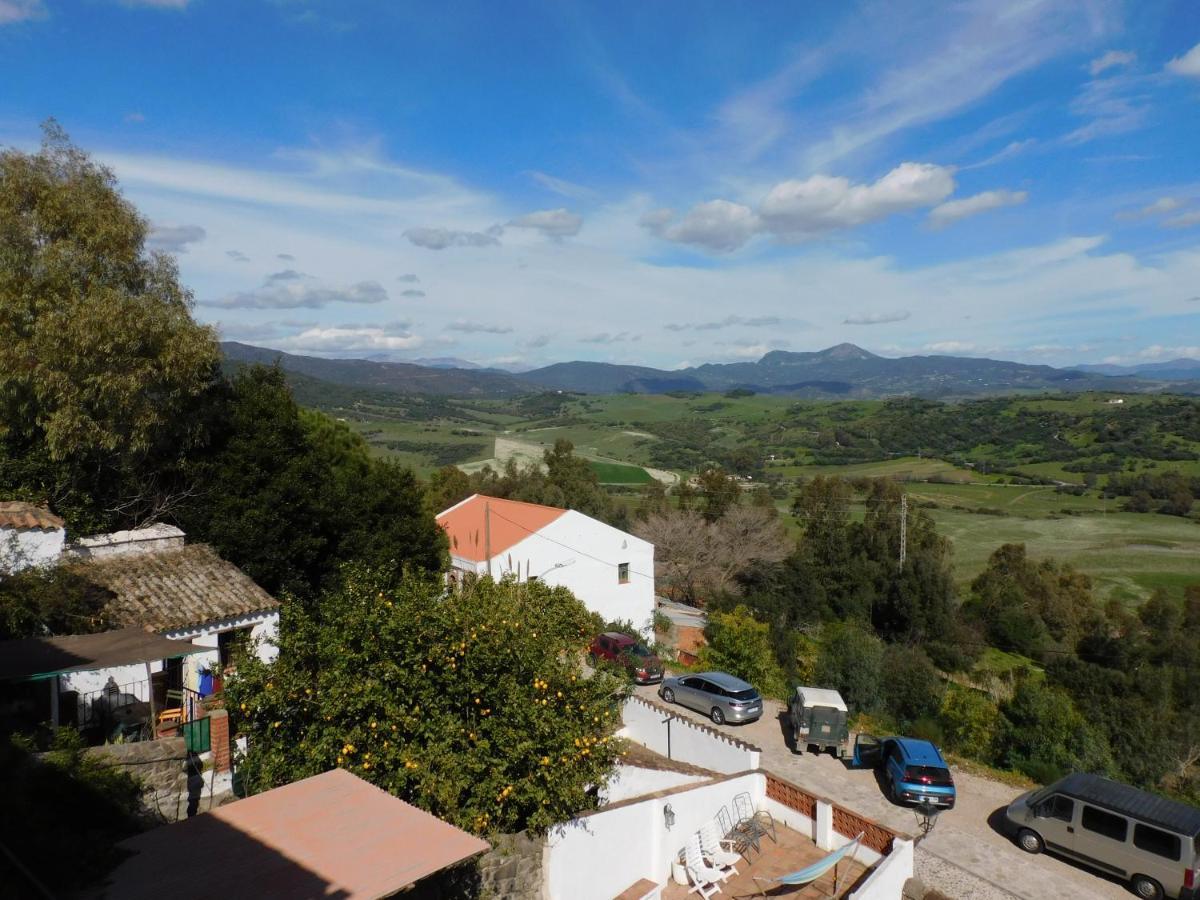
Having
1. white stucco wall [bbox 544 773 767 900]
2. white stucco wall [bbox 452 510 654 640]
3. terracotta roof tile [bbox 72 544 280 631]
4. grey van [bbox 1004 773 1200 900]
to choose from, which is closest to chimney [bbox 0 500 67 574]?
terracotta roof tile [bbox 72 544 280 631]

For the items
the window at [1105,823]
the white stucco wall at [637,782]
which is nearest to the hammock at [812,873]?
the white stucco wall at [637,782]

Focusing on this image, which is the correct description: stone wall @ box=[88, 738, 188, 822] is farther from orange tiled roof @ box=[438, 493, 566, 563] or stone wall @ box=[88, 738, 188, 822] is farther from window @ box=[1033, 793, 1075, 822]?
orange tiled roof @ box=[438, 493, 566, 563]

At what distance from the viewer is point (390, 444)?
342ft

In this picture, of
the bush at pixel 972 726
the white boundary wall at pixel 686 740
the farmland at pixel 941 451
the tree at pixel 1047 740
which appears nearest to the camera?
the white boundary wall at pixel 686 740

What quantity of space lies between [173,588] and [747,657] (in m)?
17.3

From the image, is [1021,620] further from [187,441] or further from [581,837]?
[187,441]

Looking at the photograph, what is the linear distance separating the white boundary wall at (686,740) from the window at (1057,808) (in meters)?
5.07

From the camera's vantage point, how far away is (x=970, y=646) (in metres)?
37.1

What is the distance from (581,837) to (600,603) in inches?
794

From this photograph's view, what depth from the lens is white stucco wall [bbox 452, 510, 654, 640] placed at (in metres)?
28.5

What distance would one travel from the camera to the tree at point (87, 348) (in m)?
15.7

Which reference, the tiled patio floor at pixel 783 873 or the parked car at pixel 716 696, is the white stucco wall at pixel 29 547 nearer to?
the tiled patio floor at pixel 783 873

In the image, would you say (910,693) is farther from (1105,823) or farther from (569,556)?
(569,556)

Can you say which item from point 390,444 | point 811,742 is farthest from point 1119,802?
point 390,444
